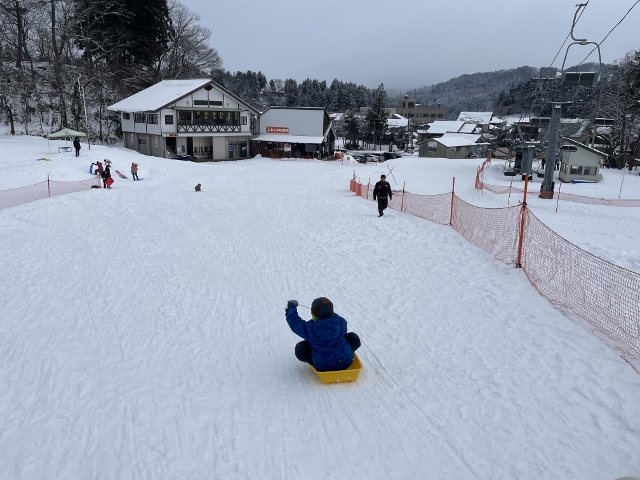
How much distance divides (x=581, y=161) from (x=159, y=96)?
37491mm

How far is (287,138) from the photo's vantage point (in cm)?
5112

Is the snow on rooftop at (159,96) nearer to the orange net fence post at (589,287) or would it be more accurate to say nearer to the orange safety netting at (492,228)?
the orange safety netting at (492,228)

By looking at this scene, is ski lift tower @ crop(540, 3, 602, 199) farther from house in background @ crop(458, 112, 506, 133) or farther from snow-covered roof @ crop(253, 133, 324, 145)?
house in background @ crop(458, 112, 506, 133)

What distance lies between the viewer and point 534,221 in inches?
392

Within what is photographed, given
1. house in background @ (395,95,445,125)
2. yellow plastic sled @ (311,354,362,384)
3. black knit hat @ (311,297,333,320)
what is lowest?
yellow plastic sled @ (311,354,362,384)

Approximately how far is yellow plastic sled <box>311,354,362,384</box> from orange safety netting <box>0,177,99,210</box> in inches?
679

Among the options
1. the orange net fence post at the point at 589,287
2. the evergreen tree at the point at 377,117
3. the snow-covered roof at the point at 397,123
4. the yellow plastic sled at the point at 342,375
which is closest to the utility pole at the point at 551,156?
the orange net fence post at the point at 589,287

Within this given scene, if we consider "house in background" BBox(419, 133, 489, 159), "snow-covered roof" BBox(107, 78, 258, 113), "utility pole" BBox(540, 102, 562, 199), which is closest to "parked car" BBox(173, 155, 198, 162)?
"snow-covered roof" BBox(107, 78, 258, 113)

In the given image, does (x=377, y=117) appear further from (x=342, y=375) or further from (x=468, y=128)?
(x=342, y=375)

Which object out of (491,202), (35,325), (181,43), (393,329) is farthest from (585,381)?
(181,43)

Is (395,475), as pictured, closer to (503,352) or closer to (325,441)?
(325,441)

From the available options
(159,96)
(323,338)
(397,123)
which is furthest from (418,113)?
(323,338)

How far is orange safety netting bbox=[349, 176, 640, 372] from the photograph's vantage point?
6523mm

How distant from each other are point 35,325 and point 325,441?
5.66 meters
